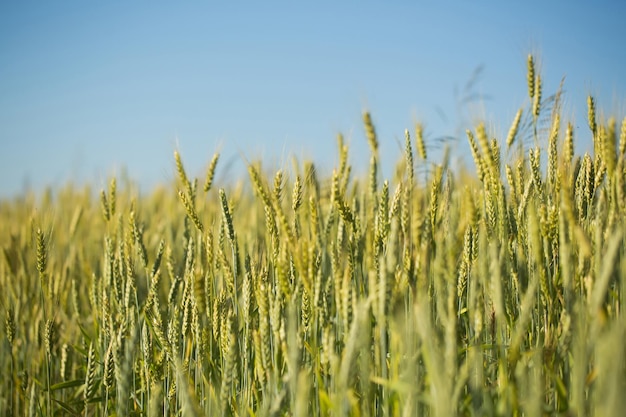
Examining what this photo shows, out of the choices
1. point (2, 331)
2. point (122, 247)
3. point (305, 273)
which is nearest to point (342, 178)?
point (305, 273)

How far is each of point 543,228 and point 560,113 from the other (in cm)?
74

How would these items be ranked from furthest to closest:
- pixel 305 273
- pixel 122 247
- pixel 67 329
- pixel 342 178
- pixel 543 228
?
pixel 67 329, pixel 122 247, pixel 342 178, pixel 543 228, pixel 305 273

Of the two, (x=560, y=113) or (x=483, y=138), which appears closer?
(x=483, y=138)

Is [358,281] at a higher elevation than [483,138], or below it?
below

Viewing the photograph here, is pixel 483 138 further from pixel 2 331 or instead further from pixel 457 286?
pixel 2 331

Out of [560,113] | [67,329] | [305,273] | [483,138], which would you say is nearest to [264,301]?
[305,273]

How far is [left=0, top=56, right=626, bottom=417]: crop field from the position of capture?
1045mm

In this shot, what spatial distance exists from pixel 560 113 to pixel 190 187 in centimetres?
143

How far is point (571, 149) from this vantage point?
1.86 meters

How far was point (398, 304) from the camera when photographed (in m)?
1.27

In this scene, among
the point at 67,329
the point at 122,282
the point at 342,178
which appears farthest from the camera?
the point at 67,329

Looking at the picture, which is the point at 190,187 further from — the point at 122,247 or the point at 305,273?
the point at 305,273

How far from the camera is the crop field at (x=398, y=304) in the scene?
1045 millimetres

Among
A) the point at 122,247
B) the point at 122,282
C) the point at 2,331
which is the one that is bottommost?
the point at 2,331
